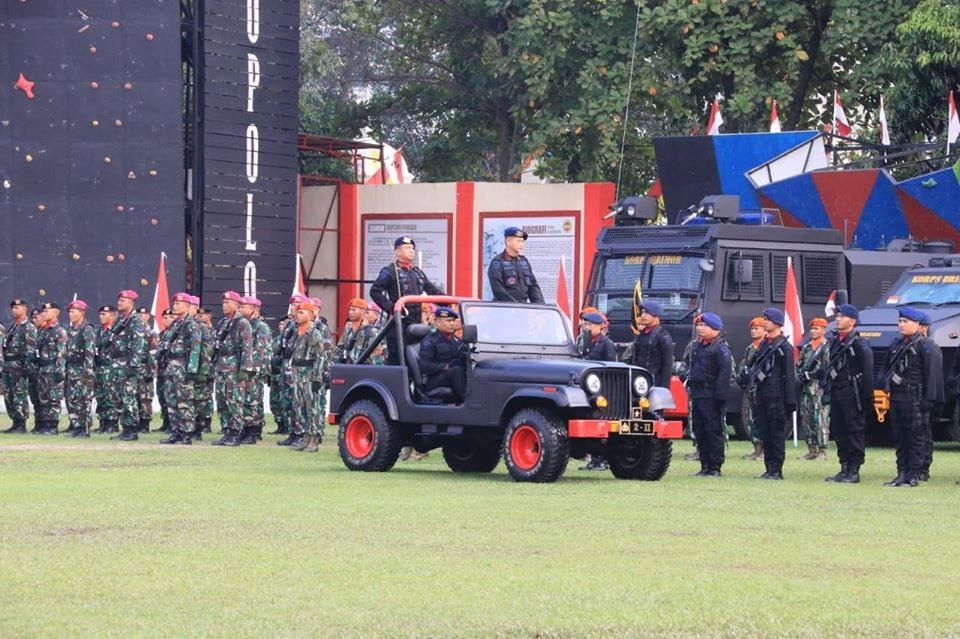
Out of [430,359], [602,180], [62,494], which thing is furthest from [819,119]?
[62,494]

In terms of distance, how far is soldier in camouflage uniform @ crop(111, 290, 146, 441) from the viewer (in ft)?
82.1

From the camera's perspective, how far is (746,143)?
29.9 metres

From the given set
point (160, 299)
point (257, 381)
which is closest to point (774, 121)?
point (160, 299)

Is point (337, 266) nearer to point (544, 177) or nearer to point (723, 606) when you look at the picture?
point (544, 177)

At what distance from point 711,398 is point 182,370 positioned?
7866mm

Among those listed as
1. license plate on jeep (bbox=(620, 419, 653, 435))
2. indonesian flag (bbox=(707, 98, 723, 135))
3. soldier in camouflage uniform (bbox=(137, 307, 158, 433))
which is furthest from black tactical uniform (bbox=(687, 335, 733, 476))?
indonesian flag (bbox=(707, 98, 723, 135))

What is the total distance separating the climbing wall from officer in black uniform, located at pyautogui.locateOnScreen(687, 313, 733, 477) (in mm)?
15281

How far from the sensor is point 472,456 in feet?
62.1

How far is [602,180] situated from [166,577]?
94.8 feet

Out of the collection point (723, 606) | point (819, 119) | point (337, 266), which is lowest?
point (723, 606)

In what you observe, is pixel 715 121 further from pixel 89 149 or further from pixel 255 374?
pixel 255 374

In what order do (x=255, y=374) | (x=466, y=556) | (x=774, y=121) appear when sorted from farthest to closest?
1. (x=774, y=121)
2. (x=255, y=374)
3. (x=466, y=556)

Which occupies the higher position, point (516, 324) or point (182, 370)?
point (516, 324)

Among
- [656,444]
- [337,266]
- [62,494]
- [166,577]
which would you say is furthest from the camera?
[337,266]
